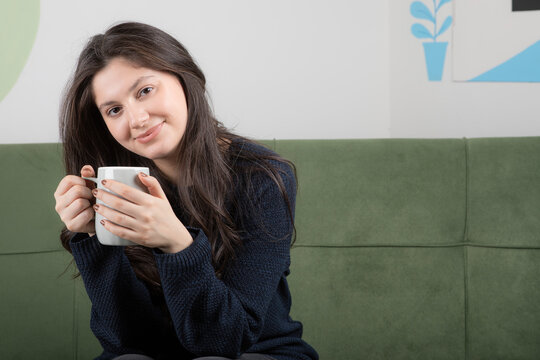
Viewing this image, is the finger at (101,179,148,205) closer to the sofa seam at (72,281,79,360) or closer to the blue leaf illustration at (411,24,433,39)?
the sofa seam at (72,281,79,360)

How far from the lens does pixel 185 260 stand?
0.87 meters

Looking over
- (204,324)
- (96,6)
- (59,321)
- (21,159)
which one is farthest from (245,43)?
(204,324)

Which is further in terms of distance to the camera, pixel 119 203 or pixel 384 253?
pixel 384 253

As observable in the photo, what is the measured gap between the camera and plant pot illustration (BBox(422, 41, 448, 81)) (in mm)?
1923

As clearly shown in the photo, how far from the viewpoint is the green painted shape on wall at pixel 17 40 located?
1.81m

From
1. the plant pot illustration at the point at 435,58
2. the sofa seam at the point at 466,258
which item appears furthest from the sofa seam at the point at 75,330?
the plant pot illustration at the point at 435,58

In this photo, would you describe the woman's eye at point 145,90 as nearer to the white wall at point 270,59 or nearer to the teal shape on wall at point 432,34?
the white wall at point 270,59

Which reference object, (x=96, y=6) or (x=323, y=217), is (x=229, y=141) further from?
(x=96, y=6)

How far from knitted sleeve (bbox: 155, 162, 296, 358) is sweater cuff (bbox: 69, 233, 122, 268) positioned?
6.7 inches

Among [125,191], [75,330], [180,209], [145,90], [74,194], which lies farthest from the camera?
[75,330]

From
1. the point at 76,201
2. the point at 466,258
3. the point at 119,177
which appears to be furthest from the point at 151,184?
the point at 466,258

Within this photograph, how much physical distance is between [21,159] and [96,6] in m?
0.59

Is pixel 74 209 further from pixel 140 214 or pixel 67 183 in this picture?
pixel 140 214

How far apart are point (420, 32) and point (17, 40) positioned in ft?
4.35
